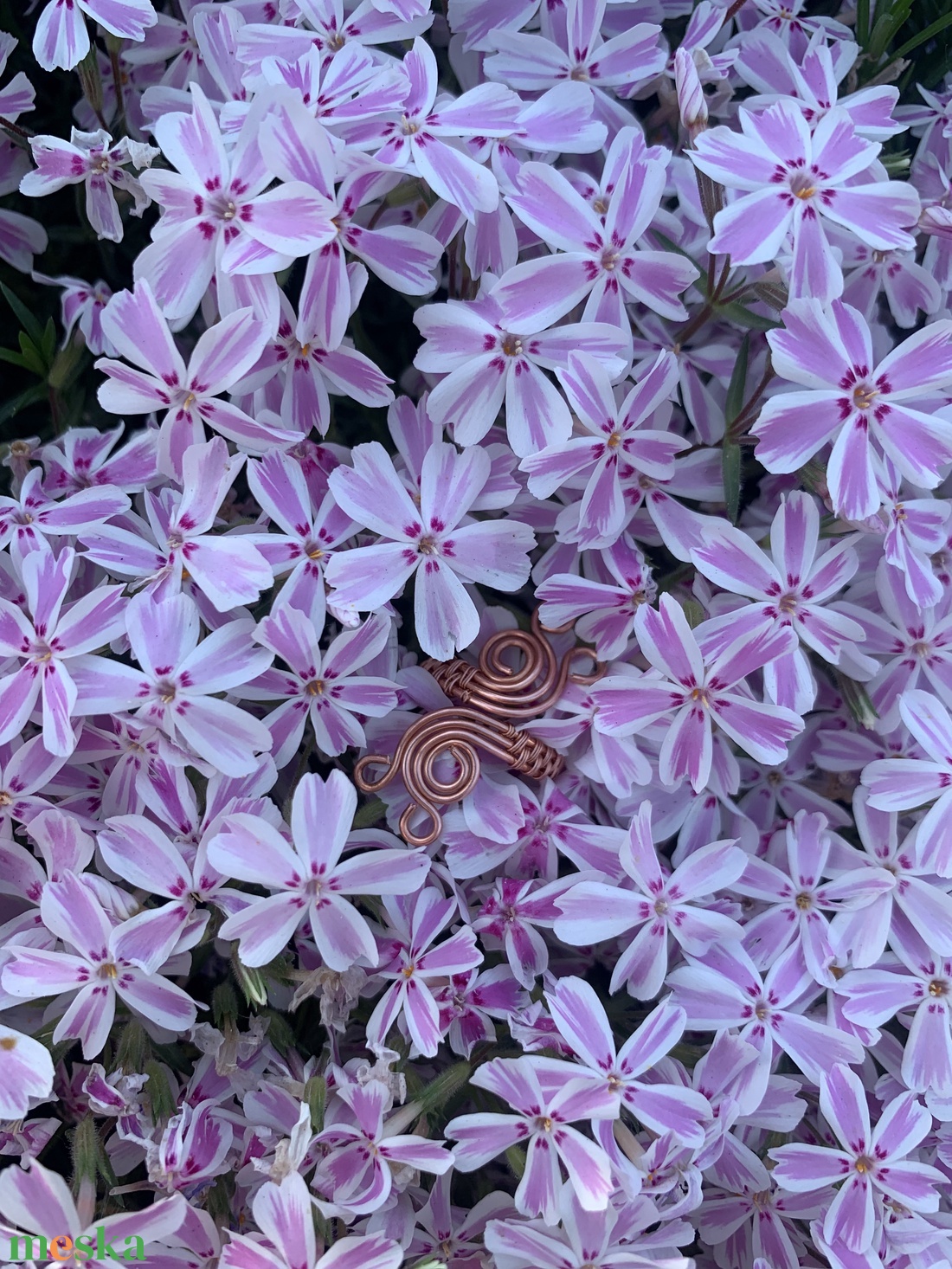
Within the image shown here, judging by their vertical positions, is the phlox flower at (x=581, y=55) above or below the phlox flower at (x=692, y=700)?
above

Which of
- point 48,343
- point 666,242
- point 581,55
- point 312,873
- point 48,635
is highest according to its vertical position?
point 581,55

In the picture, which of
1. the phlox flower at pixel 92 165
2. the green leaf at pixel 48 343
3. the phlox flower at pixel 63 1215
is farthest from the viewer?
the green leaf at pixel 48 343

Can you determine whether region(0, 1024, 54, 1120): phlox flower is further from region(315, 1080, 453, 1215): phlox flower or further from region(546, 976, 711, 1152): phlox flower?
region(546, 976, 711, 1152): phlox flower

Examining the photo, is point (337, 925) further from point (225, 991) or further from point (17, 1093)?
point (17, 1093)

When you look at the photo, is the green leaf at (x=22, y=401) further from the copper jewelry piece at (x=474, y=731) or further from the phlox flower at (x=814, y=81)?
the phlox flower at (x=814, y=81)

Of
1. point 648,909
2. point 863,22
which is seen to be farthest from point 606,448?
point 863,22

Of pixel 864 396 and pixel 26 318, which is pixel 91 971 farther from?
pixel 864 396

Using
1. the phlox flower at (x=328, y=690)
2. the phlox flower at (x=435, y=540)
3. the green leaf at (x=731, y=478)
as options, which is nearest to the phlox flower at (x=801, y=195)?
the green leaf at (x=731, y=478)
